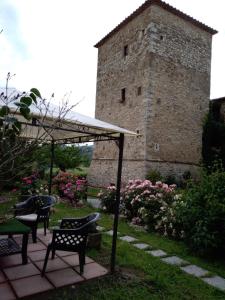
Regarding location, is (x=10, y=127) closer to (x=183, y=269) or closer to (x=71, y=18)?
(x=183, y=269)

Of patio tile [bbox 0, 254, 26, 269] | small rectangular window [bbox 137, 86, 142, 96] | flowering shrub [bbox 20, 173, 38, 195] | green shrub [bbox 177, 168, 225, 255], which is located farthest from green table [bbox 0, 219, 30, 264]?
small rectangular window [bbox 137, 86, 142, 96]

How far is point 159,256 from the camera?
451cm

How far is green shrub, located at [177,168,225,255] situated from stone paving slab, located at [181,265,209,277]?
48cm

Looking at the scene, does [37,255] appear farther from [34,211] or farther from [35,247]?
[34,211]

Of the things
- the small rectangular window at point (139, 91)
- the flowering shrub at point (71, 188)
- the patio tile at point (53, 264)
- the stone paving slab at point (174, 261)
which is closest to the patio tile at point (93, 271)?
the patio tile at point (53, 264)

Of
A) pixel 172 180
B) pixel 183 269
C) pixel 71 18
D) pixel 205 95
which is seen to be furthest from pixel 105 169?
pixel 183 269

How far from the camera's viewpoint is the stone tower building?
1407cm

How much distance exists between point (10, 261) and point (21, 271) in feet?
1.23

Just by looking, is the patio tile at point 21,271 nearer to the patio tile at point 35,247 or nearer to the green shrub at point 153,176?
the patio tile at point 35,247

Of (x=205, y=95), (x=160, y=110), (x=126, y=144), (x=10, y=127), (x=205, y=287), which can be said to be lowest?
(x=205, y=287)

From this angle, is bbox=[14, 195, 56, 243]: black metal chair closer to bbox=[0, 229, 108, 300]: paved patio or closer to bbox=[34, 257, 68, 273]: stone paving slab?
bbox=[0, 229, 108, 300]: paved patio

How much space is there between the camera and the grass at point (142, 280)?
10.1 ft

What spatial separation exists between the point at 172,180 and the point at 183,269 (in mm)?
10445

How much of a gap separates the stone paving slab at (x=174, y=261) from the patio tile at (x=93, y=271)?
3.89 feet
